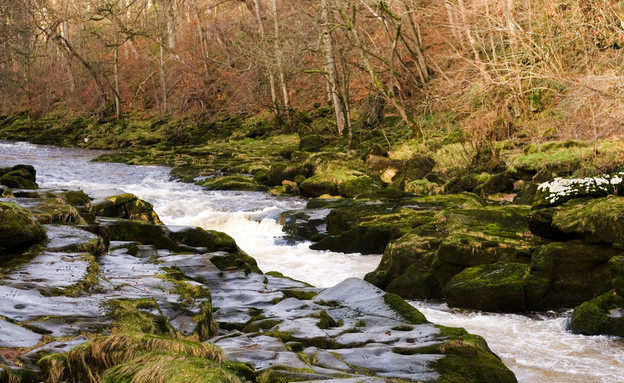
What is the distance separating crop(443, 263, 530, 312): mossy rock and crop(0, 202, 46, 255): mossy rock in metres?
5.00

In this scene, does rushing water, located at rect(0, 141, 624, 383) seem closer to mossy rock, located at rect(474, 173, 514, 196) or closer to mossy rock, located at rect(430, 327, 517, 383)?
mossy rock, located at rect(430, 327, 517, 383)

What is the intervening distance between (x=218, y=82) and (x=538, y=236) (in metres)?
27.6

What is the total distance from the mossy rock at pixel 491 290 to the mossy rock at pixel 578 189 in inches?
55.5

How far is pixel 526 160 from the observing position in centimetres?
1575

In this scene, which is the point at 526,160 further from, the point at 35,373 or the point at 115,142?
the point at 115,142

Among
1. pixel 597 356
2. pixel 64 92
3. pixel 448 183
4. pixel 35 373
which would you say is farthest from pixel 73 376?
pixel 64 92

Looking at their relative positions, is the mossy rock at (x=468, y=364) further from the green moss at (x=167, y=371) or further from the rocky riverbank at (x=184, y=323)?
the green moss at (x=167, y=371)

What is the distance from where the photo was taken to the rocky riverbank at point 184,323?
3.39 meters

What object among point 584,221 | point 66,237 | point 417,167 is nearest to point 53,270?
point 66,237

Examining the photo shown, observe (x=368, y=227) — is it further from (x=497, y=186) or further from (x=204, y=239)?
(x=497, y=186)

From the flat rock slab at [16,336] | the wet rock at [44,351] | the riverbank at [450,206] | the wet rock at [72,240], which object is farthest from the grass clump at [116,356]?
the riverbank at [450,206]

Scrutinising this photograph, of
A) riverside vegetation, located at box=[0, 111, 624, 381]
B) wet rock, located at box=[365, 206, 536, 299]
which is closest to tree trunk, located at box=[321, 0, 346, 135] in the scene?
riverside vegetation, located at box=[0, 111, 624, 381]

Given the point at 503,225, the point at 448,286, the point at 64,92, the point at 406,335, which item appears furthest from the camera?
the point at 64,92

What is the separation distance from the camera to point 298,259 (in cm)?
1144
